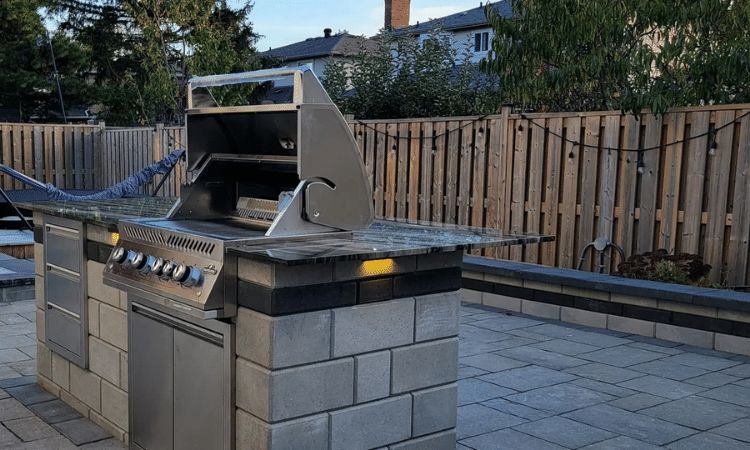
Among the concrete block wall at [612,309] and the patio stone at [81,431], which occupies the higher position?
the concrete block wall at [612,309]

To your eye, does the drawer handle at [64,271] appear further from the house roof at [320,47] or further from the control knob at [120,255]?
the house roof at [320,47]

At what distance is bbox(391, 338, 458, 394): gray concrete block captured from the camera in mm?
2965

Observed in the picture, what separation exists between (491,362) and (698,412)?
4.38ft

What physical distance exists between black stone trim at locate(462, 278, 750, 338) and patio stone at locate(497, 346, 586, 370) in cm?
91

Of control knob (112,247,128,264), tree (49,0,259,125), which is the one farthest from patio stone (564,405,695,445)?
tree (49,0,259,125)

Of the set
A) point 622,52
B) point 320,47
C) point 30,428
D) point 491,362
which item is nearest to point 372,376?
point 30,428

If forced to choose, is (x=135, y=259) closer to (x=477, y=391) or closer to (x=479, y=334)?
(x=477, y=391)

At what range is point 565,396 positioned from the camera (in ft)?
14.0

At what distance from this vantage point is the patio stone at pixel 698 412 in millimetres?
3869

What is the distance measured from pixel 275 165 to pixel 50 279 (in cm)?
173

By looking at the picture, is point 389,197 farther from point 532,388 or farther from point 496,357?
point 532,388

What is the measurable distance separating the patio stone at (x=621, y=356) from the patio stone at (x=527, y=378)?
0.46m

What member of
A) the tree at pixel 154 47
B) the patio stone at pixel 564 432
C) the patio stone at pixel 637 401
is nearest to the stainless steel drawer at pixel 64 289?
the patio stone at pixel 564 432

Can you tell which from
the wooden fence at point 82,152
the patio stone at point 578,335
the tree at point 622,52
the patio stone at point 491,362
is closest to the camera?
the patio stone at point 491,362
